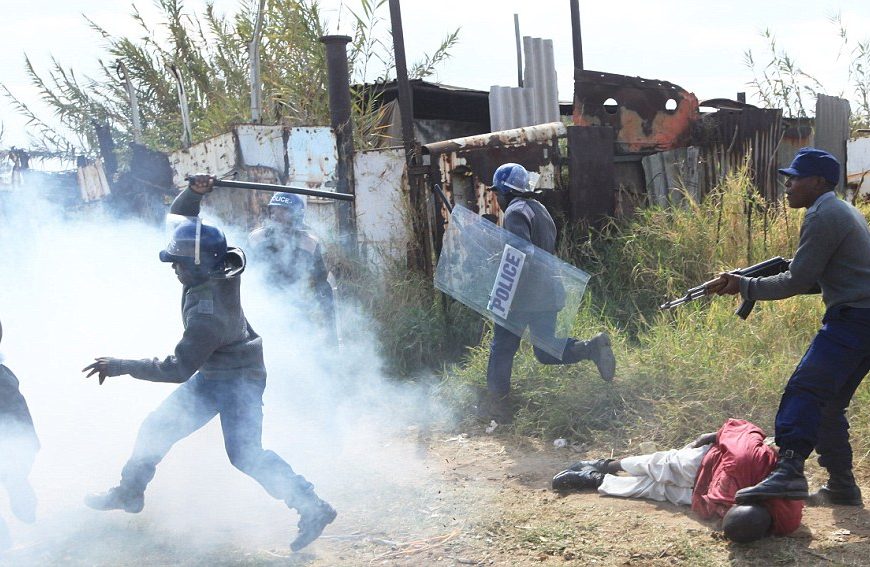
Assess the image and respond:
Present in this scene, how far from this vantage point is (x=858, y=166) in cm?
957

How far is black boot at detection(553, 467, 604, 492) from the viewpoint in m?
5.03

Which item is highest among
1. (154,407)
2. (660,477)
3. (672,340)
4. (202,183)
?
(202,183)

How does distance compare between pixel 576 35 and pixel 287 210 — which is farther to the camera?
pixel 576 35

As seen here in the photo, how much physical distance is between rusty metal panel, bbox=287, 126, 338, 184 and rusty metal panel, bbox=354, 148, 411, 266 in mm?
290

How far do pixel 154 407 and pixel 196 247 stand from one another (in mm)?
2796

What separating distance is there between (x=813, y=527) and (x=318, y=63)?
826cm

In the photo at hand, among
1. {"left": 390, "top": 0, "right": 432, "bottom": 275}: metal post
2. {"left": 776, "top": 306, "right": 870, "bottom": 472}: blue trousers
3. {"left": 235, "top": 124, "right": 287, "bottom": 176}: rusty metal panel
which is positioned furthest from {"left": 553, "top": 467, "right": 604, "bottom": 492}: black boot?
{"left": 235, "top": 124, "right": 287, "bottom": 176}: rusty metal panel

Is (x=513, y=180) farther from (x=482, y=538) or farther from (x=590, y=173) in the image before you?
(x=482, y=538)

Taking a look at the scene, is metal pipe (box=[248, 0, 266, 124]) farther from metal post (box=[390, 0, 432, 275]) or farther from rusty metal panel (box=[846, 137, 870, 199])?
rusty metal panel (box=[846, 137, 870, 199])

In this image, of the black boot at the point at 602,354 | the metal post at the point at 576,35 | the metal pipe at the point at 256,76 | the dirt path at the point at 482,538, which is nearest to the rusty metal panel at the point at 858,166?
the metal post at the point at 576,35

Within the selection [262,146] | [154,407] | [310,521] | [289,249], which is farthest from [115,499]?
[262,146]

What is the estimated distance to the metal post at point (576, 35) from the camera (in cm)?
1185

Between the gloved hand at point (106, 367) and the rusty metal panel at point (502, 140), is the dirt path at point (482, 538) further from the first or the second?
the rusty metal panel at point (502, 140)

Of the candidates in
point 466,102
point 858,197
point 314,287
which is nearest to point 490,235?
point 314,287
